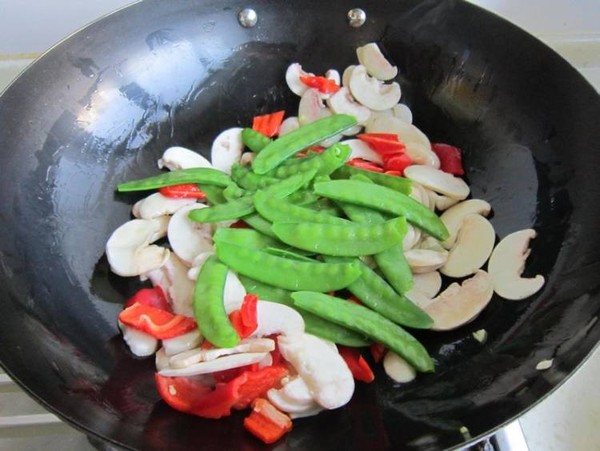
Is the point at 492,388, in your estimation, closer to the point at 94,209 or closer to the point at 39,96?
the point at 94,209

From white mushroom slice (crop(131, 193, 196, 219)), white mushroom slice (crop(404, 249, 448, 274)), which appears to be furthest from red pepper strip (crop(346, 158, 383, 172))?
white mushroom slice (crop(131, 193, 196, 219))

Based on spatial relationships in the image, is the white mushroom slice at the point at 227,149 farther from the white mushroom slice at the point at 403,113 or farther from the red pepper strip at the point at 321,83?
the white mushroom slice at the point at 403,113

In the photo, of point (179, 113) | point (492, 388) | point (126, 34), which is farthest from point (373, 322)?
point (126, 34)

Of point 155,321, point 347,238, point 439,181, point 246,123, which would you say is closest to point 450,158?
point 439,181

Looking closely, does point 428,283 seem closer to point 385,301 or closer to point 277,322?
point 385,301

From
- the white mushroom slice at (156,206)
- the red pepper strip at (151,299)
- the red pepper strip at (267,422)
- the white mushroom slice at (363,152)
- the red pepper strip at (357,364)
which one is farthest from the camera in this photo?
the white mushroom slice at (363,152)

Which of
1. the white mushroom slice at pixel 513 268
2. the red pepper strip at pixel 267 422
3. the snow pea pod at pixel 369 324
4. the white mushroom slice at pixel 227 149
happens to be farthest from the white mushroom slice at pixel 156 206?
the white mushroom slice at pixel 513 268
